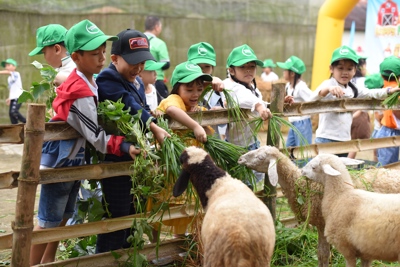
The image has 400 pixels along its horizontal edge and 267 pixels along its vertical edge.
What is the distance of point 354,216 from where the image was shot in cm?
410

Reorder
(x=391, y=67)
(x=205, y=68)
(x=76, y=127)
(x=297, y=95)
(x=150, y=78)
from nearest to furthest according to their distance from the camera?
1. (x=76, y=127)
2. (x=205, y=68)
3. (x=150, y=78)
4. (x=391, y=67)
5. (x=297, y=95)

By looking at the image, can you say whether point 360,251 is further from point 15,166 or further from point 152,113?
point 15,166

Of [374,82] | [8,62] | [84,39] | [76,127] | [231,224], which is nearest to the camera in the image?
[231,224]

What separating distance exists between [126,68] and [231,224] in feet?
5.22

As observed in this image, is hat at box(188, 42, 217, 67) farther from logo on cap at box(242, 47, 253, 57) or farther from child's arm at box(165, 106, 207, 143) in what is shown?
child's arm at box(165, 106, 207, 143)

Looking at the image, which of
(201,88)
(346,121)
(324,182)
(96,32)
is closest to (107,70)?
(96,32)

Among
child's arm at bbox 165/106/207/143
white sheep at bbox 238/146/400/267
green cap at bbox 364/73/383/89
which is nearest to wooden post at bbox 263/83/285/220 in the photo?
white sheep at bbox 238/146/400/267

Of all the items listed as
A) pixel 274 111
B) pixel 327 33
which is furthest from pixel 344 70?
pixel 327 33

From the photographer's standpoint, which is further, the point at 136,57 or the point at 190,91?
the point at 190,91

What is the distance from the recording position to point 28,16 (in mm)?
13594

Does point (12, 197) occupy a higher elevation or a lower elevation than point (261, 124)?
lower

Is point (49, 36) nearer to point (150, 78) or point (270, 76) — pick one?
point (150, 78)

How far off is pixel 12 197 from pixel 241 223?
15.3 feet

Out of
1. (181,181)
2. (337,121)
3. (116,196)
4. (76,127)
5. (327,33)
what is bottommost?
(116,196)
